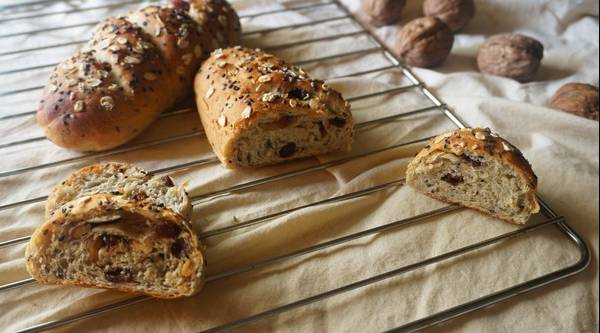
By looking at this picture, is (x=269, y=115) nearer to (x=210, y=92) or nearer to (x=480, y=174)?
(x=210, y=92)

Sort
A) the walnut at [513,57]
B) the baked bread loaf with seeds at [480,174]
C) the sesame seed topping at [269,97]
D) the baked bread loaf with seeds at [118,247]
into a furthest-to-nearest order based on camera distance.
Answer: the walnut at [513,57] < the sesame seed topping at [269,97] < the baked bread loaf with seeds at [480,174] < the baked bread loaf with seeds at [118,247]

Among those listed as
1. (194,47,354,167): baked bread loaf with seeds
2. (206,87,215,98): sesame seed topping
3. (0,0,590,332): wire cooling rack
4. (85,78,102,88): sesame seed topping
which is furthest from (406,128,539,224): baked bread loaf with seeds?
(85,78,102,88): sesame seed topping

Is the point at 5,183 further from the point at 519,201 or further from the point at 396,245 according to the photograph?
the point at 519,201

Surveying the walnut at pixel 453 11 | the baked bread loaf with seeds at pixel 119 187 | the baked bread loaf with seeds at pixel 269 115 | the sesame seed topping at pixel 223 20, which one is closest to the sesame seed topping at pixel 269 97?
the baked bread loaf with seeds at pixel 269 115

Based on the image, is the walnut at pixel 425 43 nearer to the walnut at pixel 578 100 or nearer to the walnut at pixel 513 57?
the walnut at pixel 513 57

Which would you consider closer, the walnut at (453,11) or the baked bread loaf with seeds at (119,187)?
the baked bread loaf with seeds at (119,187)

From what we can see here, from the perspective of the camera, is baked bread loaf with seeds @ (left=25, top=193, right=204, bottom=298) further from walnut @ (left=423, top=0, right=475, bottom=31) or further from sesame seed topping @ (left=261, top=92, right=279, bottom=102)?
walnut @ (left=423, top=0, right=475, bottom=31)
